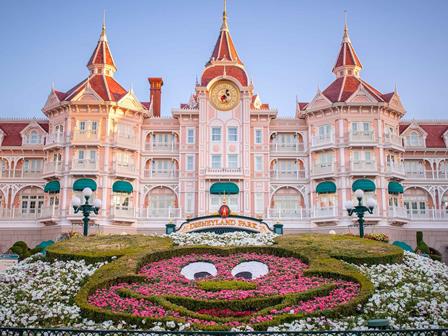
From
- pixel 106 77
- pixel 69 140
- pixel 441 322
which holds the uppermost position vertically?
pixel 106 77

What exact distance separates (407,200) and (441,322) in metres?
37.5

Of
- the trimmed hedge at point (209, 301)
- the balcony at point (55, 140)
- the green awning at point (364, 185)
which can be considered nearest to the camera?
the trimmed hedge at point (209, 301)

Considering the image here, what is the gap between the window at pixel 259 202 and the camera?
155 ft

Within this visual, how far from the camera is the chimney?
179 ft

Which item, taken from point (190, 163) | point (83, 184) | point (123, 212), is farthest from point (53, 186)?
point (190, 163)

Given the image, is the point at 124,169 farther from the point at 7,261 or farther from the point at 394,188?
the point at 394,188

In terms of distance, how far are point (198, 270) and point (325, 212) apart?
27.7 metres

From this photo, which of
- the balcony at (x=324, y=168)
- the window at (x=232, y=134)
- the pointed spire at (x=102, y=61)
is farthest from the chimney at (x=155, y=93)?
the balcony at (x=324, y=168)

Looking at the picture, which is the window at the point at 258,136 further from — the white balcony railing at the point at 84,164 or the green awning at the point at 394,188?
the white balcony railing at the point at 84,164

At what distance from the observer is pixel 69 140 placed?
46469mm

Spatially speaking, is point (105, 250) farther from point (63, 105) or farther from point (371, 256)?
point (63, 105)

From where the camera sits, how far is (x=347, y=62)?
51781mm

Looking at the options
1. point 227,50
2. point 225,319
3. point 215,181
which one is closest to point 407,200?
point 215,181

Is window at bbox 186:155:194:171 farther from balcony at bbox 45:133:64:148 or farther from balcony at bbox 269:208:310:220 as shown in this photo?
balcony at bbox 45:133:64:148
